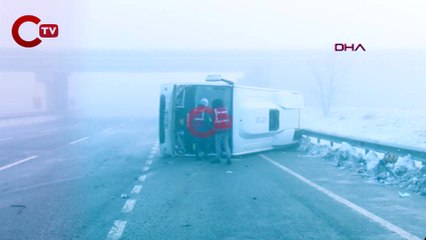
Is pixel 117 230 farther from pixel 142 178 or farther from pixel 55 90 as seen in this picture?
pixel 55 90

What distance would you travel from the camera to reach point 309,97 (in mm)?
64500

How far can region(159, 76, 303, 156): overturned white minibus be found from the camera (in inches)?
524

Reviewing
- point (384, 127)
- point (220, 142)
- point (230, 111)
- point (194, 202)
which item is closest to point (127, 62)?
point (384, 127)

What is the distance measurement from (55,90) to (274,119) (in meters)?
48.1

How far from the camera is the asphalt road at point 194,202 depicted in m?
5.84

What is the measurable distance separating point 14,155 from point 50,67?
120ft

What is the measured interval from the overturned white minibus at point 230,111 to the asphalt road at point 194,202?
0.95m

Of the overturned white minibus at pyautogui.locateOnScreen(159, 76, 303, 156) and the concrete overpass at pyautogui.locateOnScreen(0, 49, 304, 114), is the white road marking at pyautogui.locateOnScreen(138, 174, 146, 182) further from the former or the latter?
the concrete overpass at pyautogui.locateOnScreen(0, 49, 304, 114)

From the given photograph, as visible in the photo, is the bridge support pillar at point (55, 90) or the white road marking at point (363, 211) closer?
the white road marking at point (363, 211)

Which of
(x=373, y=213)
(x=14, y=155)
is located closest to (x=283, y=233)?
(x=373, y=213)

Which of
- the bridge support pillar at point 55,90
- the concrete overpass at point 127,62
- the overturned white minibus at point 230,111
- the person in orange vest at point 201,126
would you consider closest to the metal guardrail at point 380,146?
the overturned white minibus at point 230,111

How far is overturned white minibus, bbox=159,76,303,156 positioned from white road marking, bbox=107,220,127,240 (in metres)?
7.21

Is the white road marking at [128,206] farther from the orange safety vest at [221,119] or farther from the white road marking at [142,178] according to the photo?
the orange safety vest at [221,119]

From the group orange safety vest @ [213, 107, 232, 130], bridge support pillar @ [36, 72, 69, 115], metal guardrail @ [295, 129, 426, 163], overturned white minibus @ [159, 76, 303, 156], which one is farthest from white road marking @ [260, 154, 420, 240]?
bridge support pillar @ [36, 72, 69, 115]
